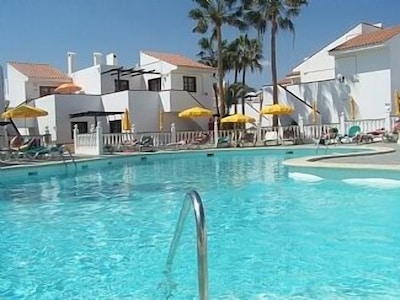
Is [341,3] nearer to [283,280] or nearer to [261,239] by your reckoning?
[261,239]

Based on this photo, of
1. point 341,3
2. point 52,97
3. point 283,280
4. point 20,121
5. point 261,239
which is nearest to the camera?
point 283,280

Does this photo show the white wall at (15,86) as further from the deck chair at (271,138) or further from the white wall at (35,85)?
the deck chair at (271,138)

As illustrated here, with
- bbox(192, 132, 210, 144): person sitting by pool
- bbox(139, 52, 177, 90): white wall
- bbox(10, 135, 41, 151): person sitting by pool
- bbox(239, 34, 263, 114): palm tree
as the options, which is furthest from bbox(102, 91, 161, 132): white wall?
bbox(10, 135, 41, 151): person sitting by pool

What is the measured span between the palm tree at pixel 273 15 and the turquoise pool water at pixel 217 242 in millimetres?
19939

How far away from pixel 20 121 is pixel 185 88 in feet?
39.7

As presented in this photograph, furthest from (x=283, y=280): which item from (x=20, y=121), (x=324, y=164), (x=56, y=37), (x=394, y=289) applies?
(x=20, y=121)

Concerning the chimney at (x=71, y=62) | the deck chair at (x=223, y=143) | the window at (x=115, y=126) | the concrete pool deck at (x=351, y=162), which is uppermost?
the chimney at (x=71, y=62)

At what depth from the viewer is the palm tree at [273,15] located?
103 ft

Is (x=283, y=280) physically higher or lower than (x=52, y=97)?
lower

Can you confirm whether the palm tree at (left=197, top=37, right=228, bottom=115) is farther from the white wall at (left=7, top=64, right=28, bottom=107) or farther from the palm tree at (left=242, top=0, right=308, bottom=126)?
the white wall at (left=7, top=64, right=28, bottom=107)

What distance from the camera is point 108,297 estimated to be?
4848 mm

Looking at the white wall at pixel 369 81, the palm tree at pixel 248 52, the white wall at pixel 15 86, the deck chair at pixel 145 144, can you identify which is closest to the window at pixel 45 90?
the white wall at pixel 15 86

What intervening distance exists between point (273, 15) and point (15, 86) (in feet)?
68.4

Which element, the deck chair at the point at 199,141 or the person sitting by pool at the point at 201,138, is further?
the person sitting by pool at the point at 201,138
